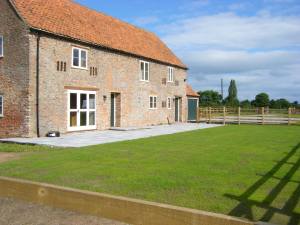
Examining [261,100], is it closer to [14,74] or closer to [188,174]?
[14,74]

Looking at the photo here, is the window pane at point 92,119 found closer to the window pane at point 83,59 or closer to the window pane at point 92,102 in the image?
the window pane at point 92,102

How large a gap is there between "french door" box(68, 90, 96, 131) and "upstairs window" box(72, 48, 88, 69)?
1.49 meters

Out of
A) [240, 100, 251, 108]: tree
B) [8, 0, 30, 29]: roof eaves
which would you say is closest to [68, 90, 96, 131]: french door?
[8, 0, 30, 29]: roof eaves

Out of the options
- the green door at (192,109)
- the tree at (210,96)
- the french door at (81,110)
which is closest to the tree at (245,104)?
the tree at (210,96)

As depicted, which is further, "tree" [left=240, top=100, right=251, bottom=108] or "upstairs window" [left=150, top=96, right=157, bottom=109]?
"tree" [left=240, top=100, right=251, bottom=108]

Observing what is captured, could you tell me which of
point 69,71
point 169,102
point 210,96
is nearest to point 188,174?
point 69,71

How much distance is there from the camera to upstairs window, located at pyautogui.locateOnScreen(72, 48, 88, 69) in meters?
20.8

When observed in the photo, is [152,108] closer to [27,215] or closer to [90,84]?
[90,84]

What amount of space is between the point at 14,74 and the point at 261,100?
251 feet

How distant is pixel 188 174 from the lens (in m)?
8.67

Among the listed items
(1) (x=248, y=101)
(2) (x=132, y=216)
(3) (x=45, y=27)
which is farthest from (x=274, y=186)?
(1) (x=248, y=101)

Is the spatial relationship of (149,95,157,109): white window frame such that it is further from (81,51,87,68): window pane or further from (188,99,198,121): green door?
(188,99,198,121): green door

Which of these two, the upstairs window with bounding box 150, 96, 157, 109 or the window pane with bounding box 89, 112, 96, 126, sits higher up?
the upstairs window with bounding box 150, 96, 157, 109

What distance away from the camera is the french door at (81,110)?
20.4 meters
